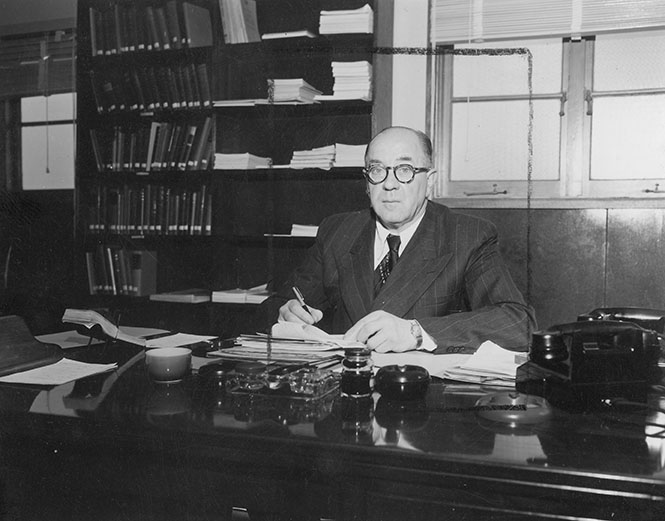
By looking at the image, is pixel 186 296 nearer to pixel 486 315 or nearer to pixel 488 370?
pixel 486 315

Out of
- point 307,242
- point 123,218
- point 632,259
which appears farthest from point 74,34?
point 632,259

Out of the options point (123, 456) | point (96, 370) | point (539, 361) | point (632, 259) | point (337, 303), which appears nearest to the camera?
point (123, 456)

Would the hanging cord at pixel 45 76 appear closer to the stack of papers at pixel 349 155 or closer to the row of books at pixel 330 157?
the row of books at pixel 330 157

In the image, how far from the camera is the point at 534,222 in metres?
3.18

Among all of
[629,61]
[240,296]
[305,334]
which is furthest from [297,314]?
[629,61]

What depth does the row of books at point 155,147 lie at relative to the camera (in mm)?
3578

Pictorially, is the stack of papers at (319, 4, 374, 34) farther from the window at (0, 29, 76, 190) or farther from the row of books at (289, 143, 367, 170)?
the window at (0, 29, 76, 190)

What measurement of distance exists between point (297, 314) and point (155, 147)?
217 cm

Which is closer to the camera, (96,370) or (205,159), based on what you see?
(96,370)

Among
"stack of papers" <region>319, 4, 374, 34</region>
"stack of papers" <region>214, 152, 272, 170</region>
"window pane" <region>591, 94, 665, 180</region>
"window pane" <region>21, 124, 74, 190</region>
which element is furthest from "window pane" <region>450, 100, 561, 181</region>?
"window pane" <region>21, 124, 74, 190</region>

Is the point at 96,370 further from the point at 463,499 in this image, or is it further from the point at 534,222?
the point at 534,222

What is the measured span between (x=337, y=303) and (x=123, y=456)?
4.27 feet

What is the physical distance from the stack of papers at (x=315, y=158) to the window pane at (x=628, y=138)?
1.29m

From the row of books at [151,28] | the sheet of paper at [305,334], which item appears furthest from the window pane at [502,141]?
the sheet of paper at [305,334]
